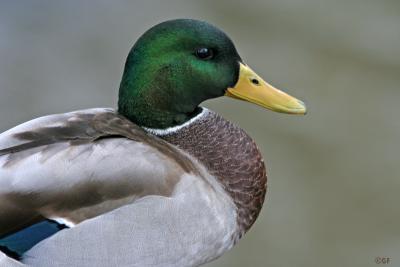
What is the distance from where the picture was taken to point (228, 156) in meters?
3.42

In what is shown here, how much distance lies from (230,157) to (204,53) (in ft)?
1.46

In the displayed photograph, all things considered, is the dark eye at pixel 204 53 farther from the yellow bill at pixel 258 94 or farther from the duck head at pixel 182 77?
the yellow bill at pixel 258 94

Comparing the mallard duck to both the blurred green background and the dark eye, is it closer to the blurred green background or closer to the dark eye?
the dark eye

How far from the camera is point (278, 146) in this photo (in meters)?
5.55

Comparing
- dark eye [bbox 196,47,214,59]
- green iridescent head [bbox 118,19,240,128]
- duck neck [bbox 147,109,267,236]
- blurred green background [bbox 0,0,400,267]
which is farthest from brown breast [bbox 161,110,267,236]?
blurred green background [bbox 0,0,400,267]

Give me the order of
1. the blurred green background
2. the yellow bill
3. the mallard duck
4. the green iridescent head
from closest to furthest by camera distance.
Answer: the mallard duck → the green iridescent head → the yellow bill → the blurred green background

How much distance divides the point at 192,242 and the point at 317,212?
2171 mm

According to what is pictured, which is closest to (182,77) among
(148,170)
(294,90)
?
(148,170)

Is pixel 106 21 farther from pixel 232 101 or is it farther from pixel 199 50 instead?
pixel 199 50

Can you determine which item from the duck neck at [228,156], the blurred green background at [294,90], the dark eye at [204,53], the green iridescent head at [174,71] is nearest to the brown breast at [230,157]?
the duck neck at [228,156]

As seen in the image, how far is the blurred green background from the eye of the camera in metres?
5.04

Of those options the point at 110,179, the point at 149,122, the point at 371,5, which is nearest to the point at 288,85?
the point at 371,5

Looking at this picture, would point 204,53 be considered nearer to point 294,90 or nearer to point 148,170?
point 148,170

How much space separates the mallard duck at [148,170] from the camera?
116 inches
